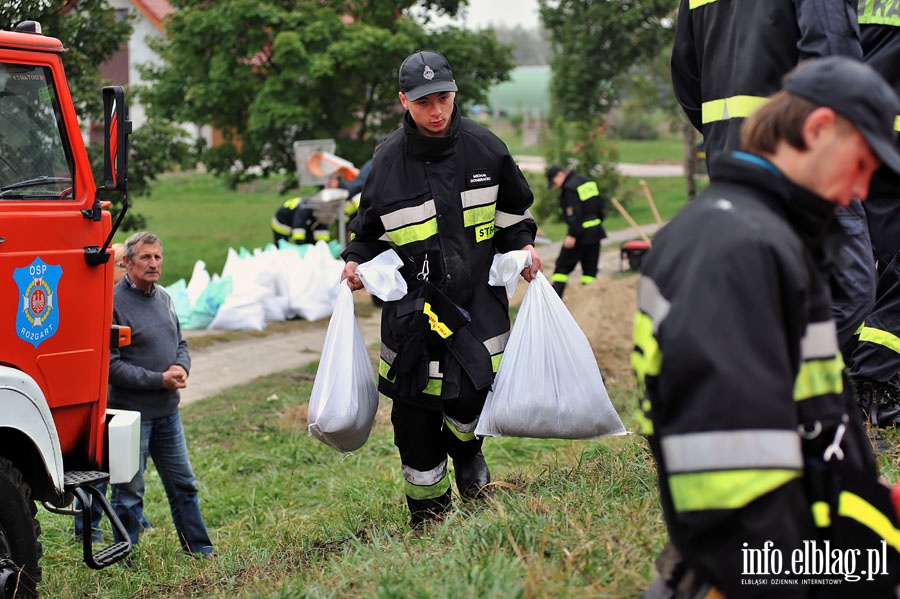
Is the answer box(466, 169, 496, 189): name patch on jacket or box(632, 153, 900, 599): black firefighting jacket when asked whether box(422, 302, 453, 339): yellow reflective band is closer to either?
box(466, 169, 496, 189): name patch on jacket

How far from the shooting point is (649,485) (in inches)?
159

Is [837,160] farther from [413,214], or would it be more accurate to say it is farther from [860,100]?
[413,214]

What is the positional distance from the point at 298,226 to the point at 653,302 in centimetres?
1320

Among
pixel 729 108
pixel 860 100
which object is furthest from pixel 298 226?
pixel 860 100

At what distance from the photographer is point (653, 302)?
7.29ft

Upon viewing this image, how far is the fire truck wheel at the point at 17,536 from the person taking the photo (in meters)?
4.02

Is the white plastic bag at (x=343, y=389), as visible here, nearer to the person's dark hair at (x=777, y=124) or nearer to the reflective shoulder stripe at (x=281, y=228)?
the person's dark hair at (x=777, y=124)

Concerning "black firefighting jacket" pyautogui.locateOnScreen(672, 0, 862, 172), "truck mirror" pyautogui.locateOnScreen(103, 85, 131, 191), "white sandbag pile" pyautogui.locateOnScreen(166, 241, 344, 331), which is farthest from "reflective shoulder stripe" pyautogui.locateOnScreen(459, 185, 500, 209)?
"white sandbag pile" pyautogui.locateOnScreen(166, 241, 344, 331)

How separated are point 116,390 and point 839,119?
14.4 ft

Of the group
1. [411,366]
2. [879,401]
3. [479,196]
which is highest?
[479,196]

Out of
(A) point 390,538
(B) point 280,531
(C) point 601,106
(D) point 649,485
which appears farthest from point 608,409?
(C) point 601,106

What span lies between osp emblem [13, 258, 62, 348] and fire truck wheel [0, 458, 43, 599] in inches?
20.4

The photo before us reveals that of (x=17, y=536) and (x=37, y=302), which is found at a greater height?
(x=37, y=302)

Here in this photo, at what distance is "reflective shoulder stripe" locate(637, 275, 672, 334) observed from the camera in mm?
2154
